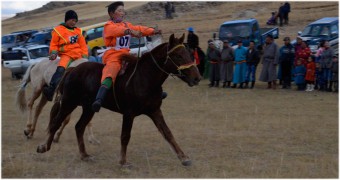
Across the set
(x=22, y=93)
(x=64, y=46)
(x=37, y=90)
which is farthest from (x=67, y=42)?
(x=22, y=93)

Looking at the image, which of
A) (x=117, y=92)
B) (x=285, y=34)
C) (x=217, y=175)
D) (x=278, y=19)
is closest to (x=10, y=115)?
(x=117, y=92)

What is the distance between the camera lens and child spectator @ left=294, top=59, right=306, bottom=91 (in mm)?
17906

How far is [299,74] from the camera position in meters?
17.9

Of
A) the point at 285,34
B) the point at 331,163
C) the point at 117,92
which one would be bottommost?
the point at 285,34

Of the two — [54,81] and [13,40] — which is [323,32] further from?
[13,40]

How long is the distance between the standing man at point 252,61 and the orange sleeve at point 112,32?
11173 mm

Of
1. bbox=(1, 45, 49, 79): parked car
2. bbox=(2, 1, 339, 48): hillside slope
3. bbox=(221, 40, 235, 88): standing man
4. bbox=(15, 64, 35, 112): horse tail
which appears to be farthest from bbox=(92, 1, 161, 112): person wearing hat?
bbox=(2, 1, 339, 48): hillside slope

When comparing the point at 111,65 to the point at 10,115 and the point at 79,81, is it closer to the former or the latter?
the point at 79,81

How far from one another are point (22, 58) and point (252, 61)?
12691mm

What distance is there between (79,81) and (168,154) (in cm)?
176

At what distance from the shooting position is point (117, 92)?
27.1 ft

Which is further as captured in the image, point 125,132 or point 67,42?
point 67,42

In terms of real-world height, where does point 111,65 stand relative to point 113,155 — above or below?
above

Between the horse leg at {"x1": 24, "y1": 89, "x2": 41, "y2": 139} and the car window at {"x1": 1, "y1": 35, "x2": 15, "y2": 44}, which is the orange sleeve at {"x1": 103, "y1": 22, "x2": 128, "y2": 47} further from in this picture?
the car window at {"x1": 1, "y1": 35, "x2": 15, "y2": 44}
